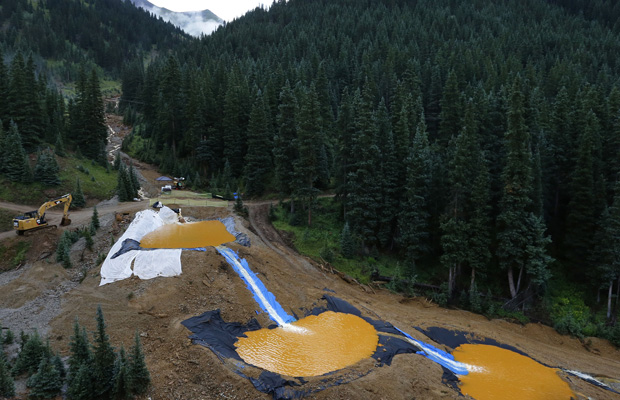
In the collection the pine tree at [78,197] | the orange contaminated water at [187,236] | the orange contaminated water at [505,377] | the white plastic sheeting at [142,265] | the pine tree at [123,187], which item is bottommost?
the orange contaminated water at [505,377]

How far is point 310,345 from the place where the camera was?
20375 millimetres

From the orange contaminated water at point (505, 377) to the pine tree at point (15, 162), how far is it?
50.7m

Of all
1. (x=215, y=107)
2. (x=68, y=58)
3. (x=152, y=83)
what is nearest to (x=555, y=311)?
(x=215, y=107)

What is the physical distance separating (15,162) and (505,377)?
54.4 m

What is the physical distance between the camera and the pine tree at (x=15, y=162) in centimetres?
4428

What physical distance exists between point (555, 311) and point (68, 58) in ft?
595

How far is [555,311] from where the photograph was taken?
32094mm

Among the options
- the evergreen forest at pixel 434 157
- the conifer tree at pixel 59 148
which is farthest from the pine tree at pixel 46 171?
the evergreen forest at pixel 434 157

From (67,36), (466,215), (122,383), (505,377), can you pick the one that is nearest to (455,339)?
(505,377)

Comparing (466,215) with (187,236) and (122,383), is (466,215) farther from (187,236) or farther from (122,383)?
(122,383)

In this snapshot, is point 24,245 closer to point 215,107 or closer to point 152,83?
point 215,107

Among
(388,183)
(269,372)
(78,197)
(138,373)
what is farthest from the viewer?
(78,197)

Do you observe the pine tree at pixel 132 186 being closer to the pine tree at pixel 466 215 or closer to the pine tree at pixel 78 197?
the pine tree at pixel 78 197

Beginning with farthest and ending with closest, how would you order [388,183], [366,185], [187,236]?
[366,185] < [388,183] < [187,236]
